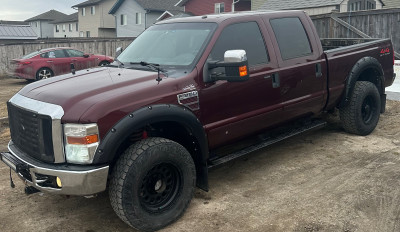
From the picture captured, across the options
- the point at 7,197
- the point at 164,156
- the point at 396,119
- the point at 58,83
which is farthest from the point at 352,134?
the point at 7,197

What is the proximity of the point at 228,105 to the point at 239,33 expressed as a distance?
3.05 ft

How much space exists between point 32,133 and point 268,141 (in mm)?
2758

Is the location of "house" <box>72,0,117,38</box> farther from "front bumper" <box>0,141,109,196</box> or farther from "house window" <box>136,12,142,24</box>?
"front bumper" <box>0,141,109,196</box>

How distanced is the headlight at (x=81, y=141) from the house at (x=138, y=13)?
34.1 m

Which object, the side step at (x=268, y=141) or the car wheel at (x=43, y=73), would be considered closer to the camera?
the side step at (x=268, y=141)

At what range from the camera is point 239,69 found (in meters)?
3.85

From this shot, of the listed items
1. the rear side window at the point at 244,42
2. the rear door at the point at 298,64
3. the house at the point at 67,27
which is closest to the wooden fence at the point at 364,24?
the rear door at the point at 298,64

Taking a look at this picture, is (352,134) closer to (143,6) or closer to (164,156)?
(164,156)

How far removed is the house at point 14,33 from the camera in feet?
71.5

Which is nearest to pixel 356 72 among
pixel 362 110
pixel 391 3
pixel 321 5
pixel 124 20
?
pixel 362 110

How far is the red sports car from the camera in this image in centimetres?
1502

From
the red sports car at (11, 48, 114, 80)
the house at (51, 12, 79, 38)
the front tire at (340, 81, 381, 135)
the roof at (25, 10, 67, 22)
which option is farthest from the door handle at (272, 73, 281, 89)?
the roof at (25, 10, 67, 22)

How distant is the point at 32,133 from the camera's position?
3508mm

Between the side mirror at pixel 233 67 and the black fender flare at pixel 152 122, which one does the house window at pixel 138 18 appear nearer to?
the side mirror at pixel 233 67
